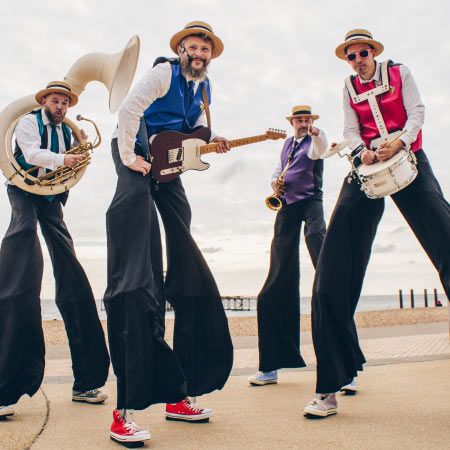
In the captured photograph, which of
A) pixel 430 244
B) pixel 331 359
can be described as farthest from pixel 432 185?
pixel 331 359

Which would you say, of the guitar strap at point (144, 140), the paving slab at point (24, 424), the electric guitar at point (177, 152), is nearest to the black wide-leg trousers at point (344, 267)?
the electric guitar at point (177, 152)

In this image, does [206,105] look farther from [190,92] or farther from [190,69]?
[190,69]

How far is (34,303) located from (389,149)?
2482 millimetres

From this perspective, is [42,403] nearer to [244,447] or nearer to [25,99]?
[244,447]

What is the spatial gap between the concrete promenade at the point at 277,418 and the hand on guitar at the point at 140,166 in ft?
4.86

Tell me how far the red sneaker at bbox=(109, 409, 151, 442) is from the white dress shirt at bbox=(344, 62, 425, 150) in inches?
82.4

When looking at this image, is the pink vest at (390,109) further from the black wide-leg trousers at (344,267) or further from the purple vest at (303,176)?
the purple vest at (303,176)

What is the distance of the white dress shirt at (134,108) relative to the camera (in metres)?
3.38

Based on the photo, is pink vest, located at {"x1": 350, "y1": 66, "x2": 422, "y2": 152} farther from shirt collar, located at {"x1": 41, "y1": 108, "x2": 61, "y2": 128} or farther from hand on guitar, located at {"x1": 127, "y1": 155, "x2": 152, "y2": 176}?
shirt collar, located at {"x1": 41, "y1": 108, "x2": 61, "y2": 128}

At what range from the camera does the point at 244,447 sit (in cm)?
292

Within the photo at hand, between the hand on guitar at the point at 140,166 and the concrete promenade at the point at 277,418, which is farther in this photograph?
the hand on guitar at the point at 140,166

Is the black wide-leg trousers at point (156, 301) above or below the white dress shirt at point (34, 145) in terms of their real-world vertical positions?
below

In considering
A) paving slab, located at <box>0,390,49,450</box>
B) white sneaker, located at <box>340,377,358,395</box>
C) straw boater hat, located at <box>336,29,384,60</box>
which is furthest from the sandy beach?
straw boater hat, located at <box>336,29,384,60</box>

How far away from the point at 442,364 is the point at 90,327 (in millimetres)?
3224
